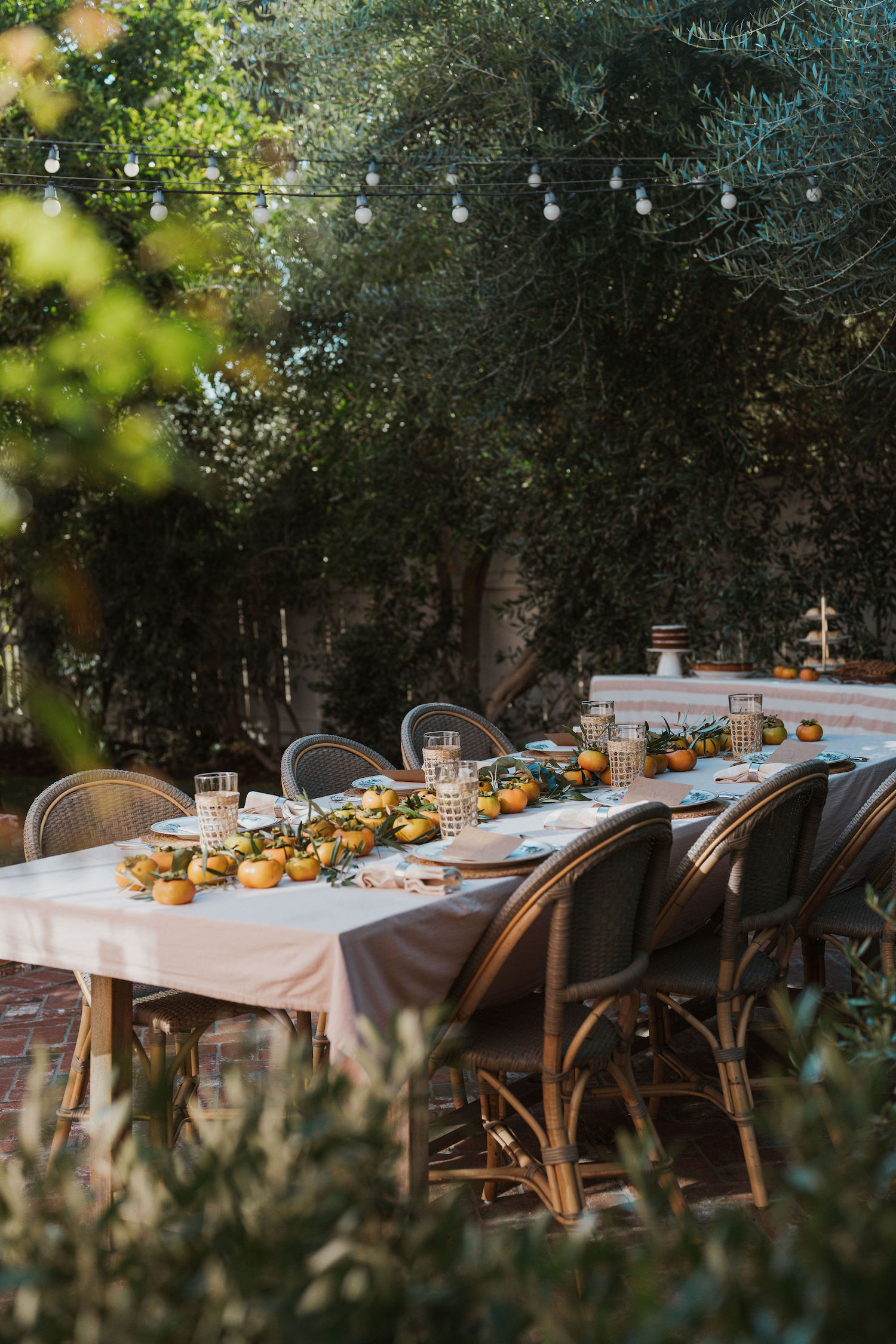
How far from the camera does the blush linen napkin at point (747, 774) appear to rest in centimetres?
356

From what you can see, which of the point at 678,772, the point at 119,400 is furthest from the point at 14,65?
the point at 678,772

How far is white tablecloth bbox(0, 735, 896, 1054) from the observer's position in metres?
2.19

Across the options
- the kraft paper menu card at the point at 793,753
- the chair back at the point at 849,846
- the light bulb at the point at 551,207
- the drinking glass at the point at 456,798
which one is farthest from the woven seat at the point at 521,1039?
the light bulb at the point at 551,207

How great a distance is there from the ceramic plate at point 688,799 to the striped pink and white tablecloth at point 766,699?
178cm

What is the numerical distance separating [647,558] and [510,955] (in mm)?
5332

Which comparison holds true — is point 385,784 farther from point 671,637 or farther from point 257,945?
point 671,637

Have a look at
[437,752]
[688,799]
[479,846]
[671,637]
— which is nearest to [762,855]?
[688,799]

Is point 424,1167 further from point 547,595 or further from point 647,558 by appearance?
point 547,595

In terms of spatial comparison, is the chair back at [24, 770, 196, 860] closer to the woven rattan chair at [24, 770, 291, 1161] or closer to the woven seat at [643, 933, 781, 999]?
the woven rattan chair at [24, 770, 291, 1161]

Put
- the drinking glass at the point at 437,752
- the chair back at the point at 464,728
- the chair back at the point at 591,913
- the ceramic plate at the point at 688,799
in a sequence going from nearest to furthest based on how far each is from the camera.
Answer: the chair back at the point at 591,913
the ceramic plate at the point at 688,799
the drinking glass at the point at 437,752
the chair back at the point at 464,728

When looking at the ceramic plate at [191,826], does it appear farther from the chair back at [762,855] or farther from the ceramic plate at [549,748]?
the ceramic plate at [549,748]

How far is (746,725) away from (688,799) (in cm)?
98

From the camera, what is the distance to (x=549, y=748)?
419 cm

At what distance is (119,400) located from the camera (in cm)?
866
